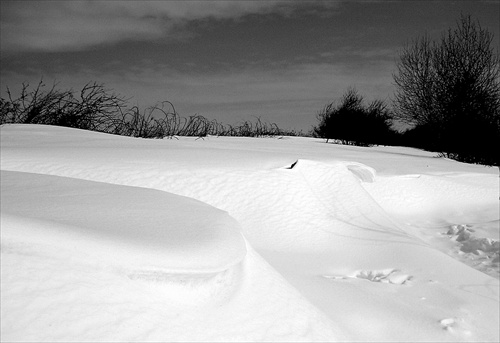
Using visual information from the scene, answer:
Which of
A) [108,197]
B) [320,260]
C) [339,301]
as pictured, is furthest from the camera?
[320,260]

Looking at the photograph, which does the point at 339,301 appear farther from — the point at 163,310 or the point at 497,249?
the point at 497,249

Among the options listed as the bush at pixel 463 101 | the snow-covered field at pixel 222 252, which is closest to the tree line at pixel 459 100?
the bush at pixel 463 101

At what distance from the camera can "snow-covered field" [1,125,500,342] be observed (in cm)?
94

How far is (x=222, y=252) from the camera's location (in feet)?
3.91

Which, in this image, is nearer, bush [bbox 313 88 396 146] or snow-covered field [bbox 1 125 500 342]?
snow-covered field [bbox 1 125 500 342]

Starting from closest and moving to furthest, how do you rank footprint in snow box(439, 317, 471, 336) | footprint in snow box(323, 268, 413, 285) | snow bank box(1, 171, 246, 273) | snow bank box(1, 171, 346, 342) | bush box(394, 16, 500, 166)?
1. snow bank box(1, 171, 346, 342)
2. snow bank box(1, 171, 246, 273)
3. footprint in snow box(439, 317, 471, 336)
4. footprint in snow box(323, 268, 413, 285)
5. bush box(394, 16, 500, 166)

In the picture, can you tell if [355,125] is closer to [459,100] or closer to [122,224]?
[459,100]

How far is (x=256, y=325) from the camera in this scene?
3.63 feet

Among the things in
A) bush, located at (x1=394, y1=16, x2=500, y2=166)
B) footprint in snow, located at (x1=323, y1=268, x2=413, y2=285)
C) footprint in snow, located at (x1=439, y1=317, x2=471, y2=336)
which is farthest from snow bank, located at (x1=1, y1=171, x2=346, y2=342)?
bush, located at (x1=394, y1=16, x2=500, y2=166)

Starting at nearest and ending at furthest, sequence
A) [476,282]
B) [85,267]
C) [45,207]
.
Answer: [85,267]
[45,207]
[476,282]

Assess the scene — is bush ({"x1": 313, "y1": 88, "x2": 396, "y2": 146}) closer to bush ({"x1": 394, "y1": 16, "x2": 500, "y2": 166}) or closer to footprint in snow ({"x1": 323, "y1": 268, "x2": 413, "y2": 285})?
bush ({"x1": 394, "y1": 16, "x2": 500, "y2": 166})

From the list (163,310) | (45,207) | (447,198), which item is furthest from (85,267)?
(447,198)

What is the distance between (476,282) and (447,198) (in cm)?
202

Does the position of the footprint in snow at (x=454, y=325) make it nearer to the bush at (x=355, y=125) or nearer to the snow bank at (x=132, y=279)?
the snow bank at (x=132, y=279)
